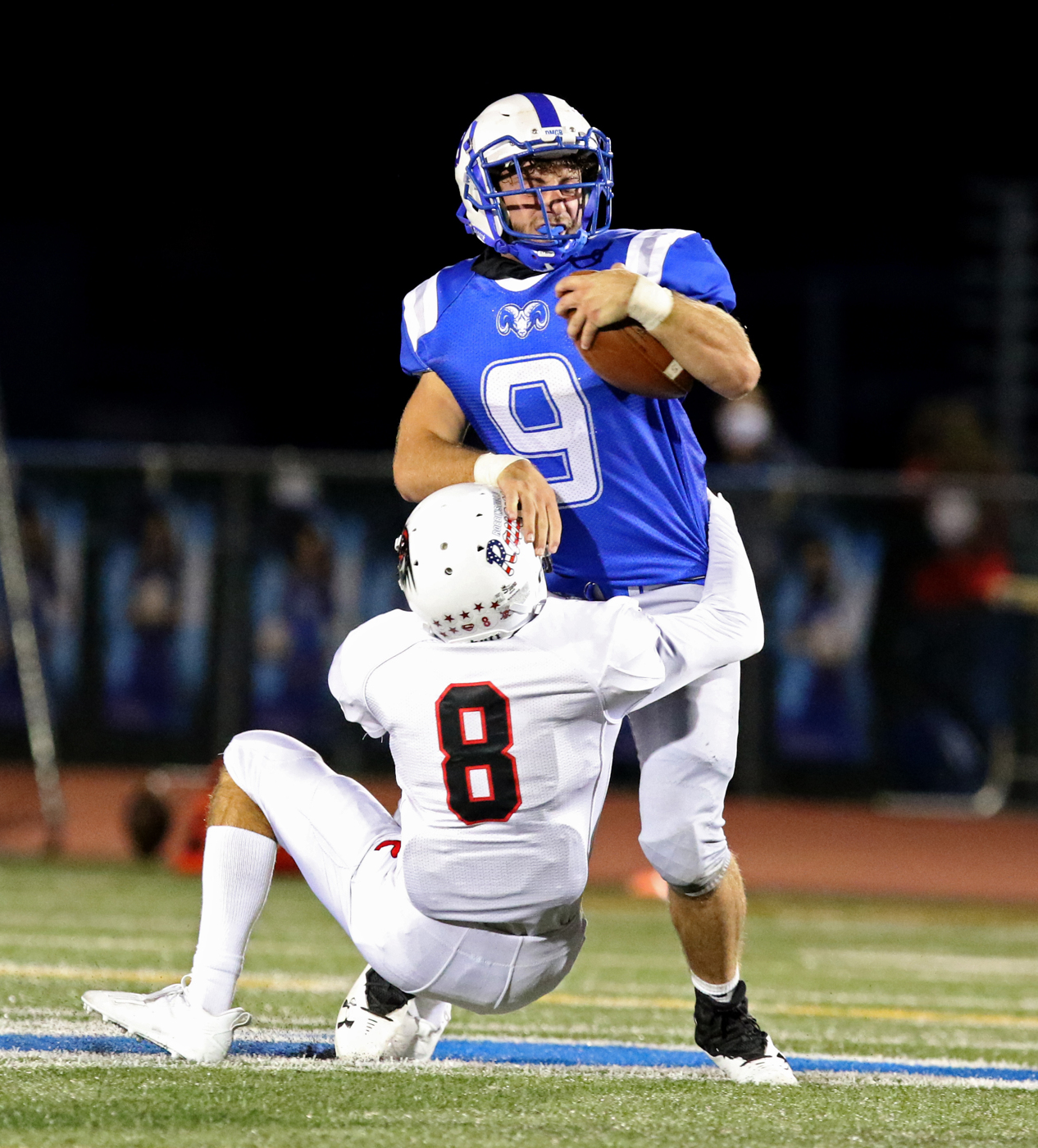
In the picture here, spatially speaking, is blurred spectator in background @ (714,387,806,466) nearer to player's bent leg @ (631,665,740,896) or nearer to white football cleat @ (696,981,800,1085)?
player's bent leg @ (631,665,740,896)

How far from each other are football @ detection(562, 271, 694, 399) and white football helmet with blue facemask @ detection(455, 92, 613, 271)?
0.14m

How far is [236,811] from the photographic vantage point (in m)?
3.31

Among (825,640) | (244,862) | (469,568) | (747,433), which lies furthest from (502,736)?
(747,433)

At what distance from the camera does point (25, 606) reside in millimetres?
9297

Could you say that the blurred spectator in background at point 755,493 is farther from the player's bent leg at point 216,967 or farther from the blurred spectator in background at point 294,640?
the player's bent leg at point 216,967

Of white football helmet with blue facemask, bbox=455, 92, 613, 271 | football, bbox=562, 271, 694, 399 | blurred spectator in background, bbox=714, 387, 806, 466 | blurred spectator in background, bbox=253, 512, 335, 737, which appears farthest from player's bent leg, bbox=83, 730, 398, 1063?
blurred spectator in background, bbox=714, 387, 806, 466

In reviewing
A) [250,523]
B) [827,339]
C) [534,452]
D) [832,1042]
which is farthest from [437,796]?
[827,339]

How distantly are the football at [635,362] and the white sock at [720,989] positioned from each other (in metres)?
1.10

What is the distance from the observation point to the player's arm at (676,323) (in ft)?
10.8

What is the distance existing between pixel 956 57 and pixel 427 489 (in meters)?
13.4

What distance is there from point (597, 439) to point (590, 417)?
0.14 feet

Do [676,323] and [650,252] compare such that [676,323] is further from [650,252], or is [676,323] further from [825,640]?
[825,640]

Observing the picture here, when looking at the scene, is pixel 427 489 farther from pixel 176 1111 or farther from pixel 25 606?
pixel 25 606

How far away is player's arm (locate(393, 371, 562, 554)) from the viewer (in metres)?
3.25
